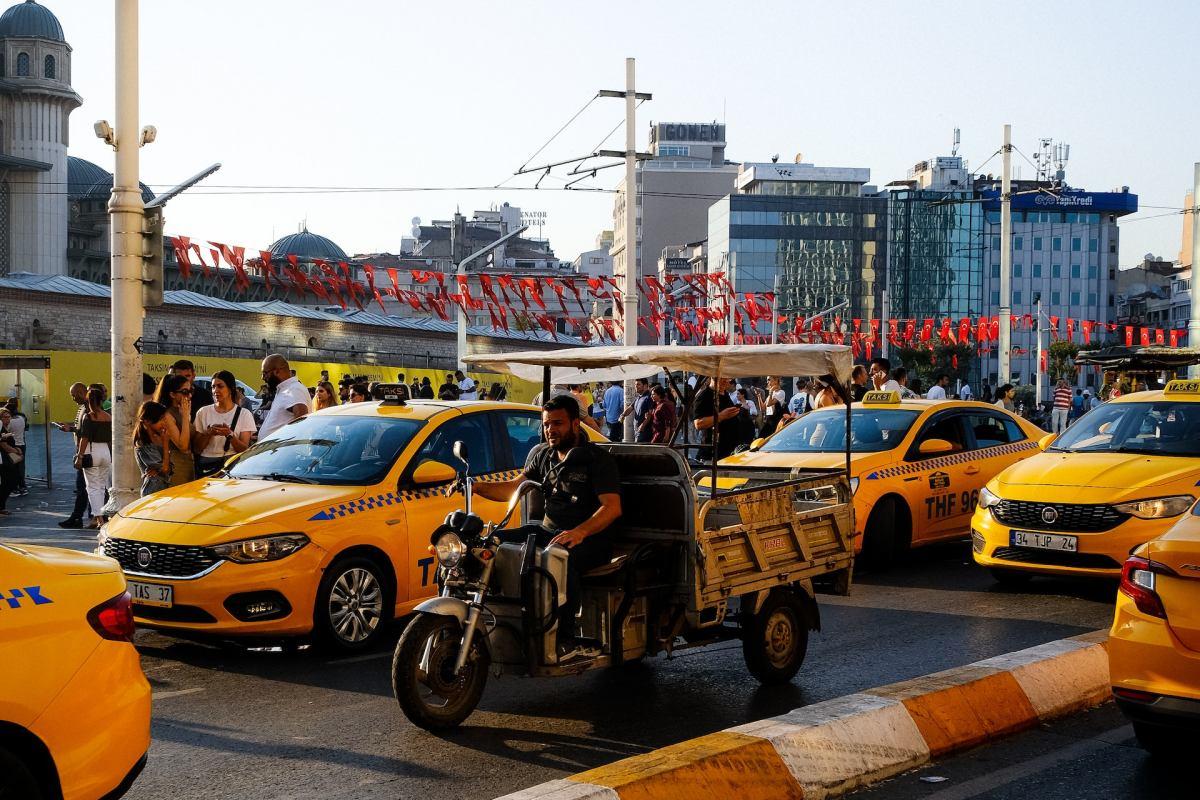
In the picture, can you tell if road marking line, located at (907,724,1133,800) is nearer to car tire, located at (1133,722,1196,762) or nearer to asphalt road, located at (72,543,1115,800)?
car tire, located at (1133,722,1196,762)

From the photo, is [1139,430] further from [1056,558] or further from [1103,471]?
[1056,558]

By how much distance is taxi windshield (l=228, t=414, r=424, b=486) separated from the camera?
8906 millimetres

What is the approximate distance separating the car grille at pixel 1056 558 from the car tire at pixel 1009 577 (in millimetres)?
177

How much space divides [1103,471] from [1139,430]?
103cm

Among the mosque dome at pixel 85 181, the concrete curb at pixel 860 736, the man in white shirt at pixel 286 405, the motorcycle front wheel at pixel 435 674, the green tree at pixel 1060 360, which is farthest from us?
the mosque dome at pixel 85 181

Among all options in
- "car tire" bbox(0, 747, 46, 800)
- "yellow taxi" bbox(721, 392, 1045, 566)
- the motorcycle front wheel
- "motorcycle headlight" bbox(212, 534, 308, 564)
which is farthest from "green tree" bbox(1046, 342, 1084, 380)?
"car tire" bbox(0, 747, 46, 800)

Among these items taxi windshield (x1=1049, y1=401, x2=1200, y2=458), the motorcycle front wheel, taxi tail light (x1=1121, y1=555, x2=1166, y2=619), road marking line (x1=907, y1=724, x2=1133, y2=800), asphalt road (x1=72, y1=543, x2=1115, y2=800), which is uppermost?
taxi windshield (x1=1049, y1=401, x2=1200, y2=458)

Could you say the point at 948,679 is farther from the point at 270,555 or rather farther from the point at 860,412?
the point at 860,412

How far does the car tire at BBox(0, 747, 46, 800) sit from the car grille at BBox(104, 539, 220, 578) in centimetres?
394

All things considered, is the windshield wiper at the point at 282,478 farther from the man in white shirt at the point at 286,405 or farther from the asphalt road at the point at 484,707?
the man in white shirt at the point at 286,405

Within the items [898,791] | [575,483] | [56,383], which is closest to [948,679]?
[898,791]

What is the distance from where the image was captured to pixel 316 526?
322 inches

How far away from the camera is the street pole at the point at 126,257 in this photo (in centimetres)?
1202

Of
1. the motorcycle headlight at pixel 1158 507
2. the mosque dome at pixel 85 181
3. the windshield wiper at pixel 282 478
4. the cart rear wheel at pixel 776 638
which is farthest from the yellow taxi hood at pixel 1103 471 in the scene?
the mosque dome at pixel 85 181
